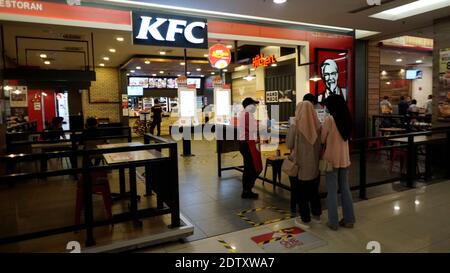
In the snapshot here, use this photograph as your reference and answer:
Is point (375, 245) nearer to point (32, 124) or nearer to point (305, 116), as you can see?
point (305, 116)

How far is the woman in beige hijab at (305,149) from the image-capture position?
3.63 meters

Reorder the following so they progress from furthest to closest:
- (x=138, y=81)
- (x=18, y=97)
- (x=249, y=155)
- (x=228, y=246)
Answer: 1. (x=138, y=81)
2. (x=18, y=97)
3. (x=249, y=155)
4. (x=228, y=246)

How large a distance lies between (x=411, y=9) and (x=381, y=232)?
5.02 metres

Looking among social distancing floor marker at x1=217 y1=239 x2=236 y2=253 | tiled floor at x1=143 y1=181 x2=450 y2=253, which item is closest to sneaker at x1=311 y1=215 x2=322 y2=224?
tiled floor at x1=143 y1=181 x2=450 y2=253

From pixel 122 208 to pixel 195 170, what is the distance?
8.46 feet

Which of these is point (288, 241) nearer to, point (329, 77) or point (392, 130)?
point (329, 77)

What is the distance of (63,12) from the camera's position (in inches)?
208

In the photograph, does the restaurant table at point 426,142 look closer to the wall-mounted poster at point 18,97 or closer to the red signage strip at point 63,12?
→ the red signage strip at point 63,12

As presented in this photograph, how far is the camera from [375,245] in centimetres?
326

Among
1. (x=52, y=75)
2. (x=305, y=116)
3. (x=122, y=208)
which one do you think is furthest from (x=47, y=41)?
(x=305, y=116)

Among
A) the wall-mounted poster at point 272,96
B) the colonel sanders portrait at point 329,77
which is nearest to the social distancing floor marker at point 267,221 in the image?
the colonel sanders portrait at point 329,77

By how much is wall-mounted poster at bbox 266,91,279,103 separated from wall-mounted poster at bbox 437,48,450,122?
4.67 metres

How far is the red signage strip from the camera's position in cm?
493

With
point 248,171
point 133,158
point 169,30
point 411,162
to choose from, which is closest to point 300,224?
point 248,171
